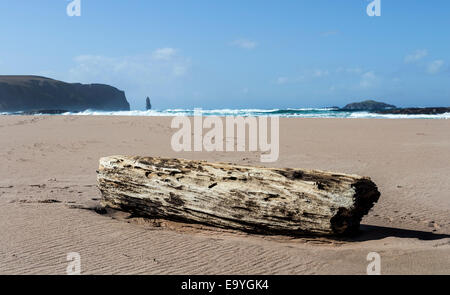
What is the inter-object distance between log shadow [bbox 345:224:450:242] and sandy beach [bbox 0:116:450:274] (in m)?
→ 0.02

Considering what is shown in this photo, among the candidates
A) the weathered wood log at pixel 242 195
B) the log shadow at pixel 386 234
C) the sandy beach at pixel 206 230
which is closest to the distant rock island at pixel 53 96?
the sandy beach at pixel 206 230

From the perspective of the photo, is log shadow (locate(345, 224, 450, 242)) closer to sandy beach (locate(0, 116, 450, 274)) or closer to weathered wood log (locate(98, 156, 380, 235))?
sandy beach (locate(0, 116, 450, 274))

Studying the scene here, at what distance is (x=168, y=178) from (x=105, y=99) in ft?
363

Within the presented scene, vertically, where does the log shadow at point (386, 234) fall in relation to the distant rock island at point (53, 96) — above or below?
below

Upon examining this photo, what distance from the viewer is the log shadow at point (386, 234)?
207 inches

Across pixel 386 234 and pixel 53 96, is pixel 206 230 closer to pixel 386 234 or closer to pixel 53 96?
pixel 386 234

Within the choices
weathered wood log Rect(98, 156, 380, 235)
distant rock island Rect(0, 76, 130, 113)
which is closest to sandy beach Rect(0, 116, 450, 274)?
weathered wood log Rect(98, 156, 380, 235)

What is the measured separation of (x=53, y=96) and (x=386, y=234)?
330 ft

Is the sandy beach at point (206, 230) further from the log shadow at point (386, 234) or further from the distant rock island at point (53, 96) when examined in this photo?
the distant rock island at point (53, 96)

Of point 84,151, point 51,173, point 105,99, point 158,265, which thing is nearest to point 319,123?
A: point 84,151

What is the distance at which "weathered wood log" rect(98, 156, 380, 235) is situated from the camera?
4.89 meters

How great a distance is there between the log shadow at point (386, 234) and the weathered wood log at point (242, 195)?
18cm

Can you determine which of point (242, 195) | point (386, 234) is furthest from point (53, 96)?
point (386, 234)

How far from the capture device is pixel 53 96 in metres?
95.2
